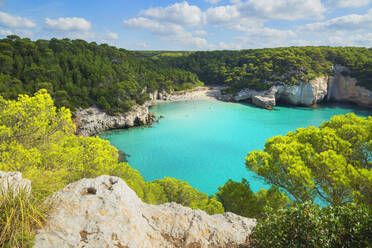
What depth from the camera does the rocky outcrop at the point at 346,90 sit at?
171 feet

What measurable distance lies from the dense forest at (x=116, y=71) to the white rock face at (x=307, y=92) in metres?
1.82

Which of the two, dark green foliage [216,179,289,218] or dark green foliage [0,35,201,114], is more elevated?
dark green foliage [0,35,201,114]

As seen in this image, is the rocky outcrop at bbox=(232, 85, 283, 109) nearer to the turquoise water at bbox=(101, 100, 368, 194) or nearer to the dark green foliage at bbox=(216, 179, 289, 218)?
the turquoise water at bbox=(101, 100, 368, 194)

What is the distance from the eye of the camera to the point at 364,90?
5184 cm

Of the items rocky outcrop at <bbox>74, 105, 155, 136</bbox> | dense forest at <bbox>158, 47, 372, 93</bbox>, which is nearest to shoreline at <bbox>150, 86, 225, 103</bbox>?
dense forest at <bbox>158, 47, 372, 93</bbox>

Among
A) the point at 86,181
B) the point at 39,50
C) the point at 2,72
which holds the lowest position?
the point at 86,181

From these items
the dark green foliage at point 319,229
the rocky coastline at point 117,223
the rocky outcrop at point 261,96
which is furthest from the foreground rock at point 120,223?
the rocky outcrop at point 261,96

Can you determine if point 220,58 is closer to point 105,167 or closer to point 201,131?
point 201,131

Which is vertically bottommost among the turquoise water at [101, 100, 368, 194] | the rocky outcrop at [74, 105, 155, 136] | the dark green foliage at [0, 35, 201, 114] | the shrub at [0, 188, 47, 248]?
the turquoise water at [101, 100, 368, 194]

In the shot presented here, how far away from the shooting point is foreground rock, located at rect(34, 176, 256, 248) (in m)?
4.39

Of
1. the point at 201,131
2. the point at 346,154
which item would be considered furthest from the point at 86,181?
the point at 201,131

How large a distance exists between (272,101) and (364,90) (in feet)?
76.4

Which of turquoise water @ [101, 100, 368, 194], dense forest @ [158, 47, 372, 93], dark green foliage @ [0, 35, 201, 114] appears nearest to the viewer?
turquoise water @ [101, 100, 368, 194]

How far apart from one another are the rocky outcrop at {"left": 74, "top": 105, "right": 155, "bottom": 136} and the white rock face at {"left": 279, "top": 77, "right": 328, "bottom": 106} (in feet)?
134
